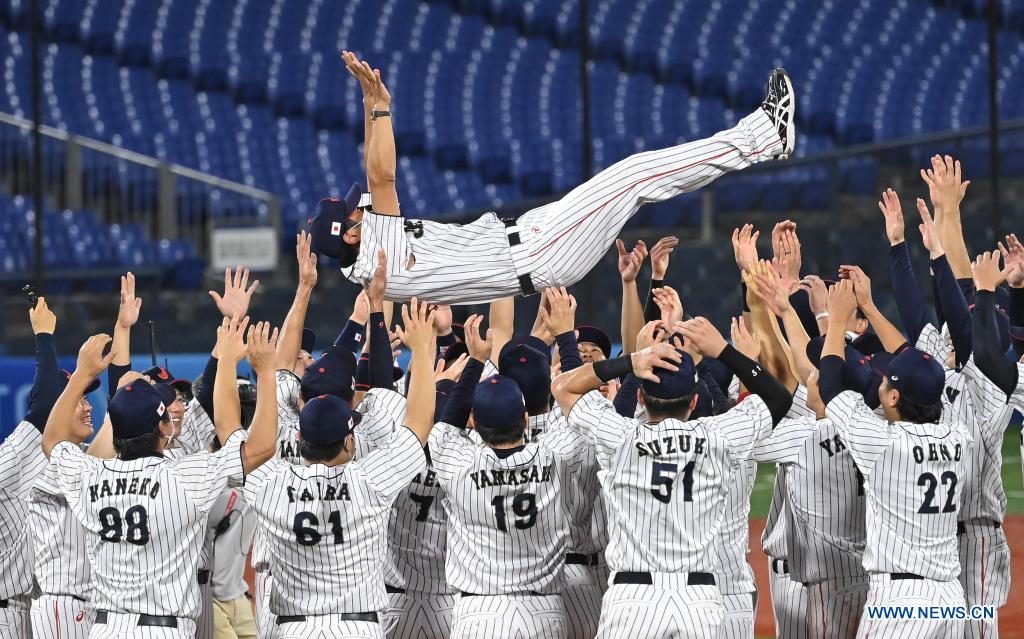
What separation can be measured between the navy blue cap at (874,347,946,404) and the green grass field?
22.2 feet

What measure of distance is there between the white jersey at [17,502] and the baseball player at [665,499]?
2375 millimetres

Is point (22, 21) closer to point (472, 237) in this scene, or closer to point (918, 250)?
point (918, 250)

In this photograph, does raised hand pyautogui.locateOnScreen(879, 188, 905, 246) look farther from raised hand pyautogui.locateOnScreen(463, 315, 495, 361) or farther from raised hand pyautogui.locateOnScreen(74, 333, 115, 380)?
raised hand pyautogui.locateOnScreen(74, 333, 115, 380)

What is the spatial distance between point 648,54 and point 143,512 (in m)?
16.7

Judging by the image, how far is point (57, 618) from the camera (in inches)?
241

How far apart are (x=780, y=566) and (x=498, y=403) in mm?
1846

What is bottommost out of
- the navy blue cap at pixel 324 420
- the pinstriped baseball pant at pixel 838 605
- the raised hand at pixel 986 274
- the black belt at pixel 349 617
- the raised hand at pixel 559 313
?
the pinstriped baseball pant at pixel 838 605

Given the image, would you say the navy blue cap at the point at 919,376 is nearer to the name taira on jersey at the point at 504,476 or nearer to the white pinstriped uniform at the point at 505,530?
the white pinstriped uniform at the point at 505,530

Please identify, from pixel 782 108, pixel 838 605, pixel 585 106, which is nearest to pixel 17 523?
pixel 838 605

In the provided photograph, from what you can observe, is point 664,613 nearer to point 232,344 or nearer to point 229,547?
point 232,344

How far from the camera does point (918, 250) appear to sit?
13680 mm

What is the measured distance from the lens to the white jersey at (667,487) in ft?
17.7

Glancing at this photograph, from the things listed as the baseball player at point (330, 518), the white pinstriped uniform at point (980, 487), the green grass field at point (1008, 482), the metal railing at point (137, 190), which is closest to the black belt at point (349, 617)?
the baseball player at point (330, 518)

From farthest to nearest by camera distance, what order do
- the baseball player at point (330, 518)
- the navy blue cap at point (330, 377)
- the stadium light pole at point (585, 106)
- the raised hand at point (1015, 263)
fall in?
1. the stadium light pole at point (585, 106)
2. the raised hand at point (1015, 263)
3. the navy blue cap at point (330, 377)
4. the baseball player at point (330, 518)
